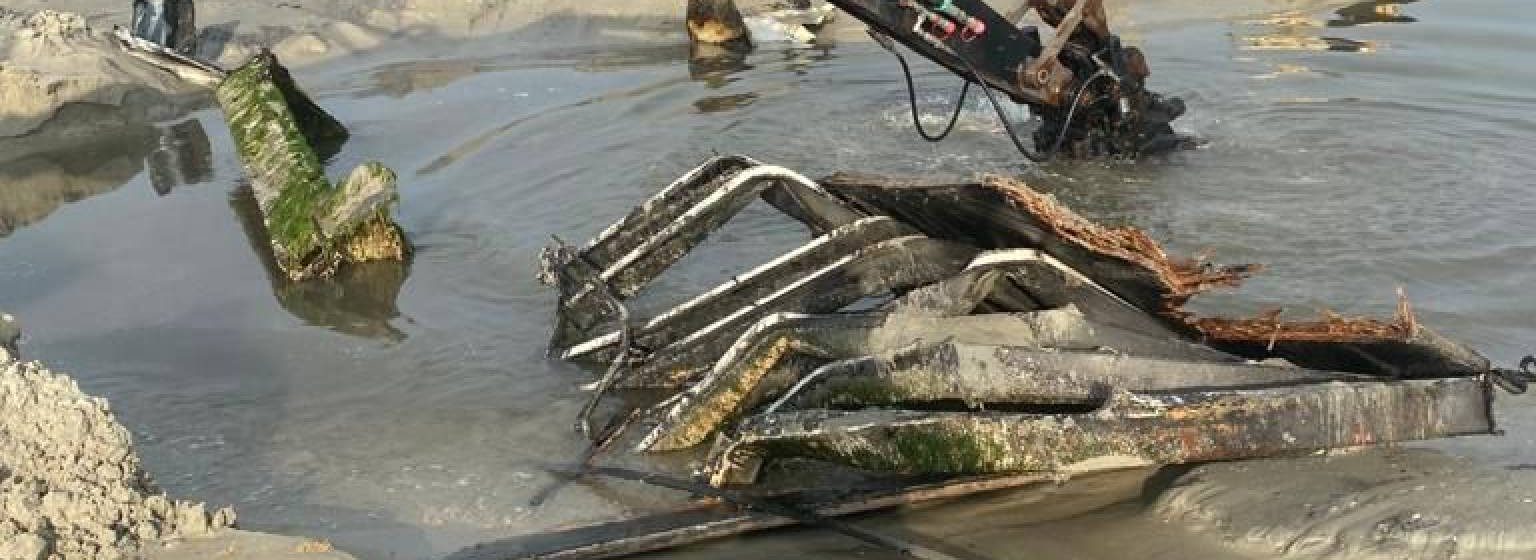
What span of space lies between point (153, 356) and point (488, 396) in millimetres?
1458

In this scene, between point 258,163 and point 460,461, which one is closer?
point 460,461

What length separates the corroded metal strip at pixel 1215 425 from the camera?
3705 mm

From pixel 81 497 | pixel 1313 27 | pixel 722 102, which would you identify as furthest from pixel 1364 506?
pixel 1313 27

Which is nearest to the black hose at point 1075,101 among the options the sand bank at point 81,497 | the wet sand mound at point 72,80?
the sand bank at point 81,497

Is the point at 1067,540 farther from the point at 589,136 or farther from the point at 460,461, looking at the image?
the point at 589,136

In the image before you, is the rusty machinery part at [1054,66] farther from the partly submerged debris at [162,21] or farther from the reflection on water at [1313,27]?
the partly submerged debris at [162,21]

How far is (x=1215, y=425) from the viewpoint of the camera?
3709 mm

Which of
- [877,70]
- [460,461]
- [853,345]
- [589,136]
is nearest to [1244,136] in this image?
[877,70]

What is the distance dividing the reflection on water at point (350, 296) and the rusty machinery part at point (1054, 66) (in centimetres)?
234

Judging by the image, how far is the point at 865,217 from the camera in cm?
491

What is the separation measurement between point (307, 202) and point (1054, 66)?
142 inches

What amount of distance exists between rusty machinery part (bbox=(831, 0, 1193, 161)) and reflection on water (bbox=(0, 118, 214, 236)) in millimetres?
4231

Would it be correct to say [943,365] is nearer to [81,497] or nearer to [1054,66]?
[81,497]

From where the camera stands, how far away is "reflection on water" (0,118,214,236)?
810 centimetres
